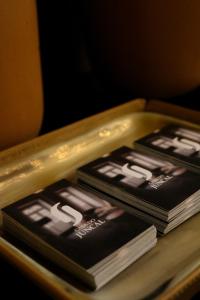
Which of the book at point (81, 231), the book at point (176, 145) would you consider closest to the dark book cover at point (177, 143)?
the book at point (176, 145)

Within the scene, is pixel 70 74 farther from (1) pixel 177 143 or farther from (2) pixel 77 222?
(2) pixel 77 222

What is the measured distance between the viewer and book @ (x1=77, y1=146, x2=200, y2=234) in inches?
24.6

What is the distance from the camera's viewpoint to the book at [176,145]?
775mm

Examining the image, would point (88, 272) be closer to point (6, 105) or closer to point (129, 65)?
point (6, 105)

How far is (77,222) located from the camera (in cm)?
59

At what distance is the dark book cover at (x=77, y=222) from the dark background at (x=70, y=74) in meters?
0.40

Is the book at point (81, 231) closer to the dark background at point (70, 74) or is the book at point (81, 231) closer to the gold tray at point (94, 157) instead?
the gold tray at point (94, 157)

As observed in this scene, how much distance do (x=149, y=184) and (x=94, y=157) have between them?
0.60 ft

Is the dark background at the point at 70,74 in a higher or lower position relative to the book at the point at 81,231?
higher

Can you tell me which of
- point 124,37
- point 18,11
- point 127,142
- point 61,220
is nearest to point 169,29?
point 124,37

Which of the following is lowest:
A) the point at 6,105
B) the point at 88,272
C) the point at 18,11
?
the point at 88,272

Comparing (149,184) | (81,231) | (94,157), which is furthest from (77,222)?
(94,157)

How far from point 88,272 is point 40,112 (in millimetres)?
413

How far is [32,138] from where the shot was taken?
839 mm
